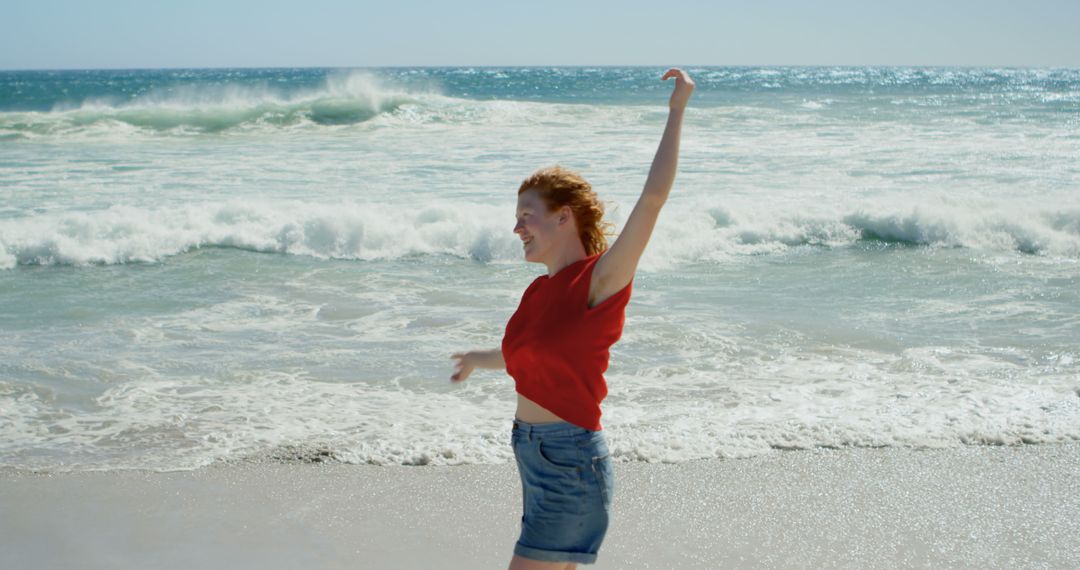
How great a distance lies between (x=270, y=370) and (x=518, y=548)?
4705 mm

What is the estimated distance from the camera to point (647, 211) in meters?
2.23

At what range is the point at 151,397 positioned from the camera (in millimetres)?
6141

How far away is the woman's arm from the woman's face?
34cm

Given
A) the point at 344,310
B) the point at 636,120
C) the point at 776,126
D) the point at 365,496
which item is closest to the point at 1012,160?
the point at 776,126

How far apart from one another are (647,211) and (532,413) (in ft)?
1.82

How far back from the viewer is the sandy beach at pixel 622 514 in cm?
403

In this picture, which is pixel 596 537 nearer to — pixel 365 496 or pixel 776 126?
pixel 365 496

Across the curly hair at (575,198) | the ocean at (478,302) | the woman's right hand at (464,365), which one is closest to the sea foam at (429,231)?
the ocean at (478,302)

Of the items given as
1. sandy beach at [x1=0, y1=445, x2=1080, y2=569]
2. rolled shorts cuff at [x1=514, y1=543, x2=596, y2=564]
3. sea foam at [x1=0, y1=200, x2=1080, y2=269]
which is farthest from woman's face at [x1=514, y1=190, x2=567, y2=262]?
sea foam at [x1=0, y1=200, x2=1080, y2=269]

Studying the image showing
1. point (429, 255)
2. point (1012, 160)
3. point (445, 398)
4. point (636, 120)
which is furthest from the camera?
point (636, 120)

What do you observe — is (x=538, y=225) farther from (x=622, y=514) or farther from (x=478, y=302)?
(x=478, y=302)

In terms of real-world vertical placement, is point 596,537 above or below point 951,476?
above

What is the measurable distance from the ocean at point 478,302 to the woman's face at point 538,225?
2.87 meters

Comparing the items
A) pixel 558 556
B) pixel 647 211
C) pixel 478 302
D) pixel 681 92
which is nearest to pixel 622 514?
pixel 558 556
